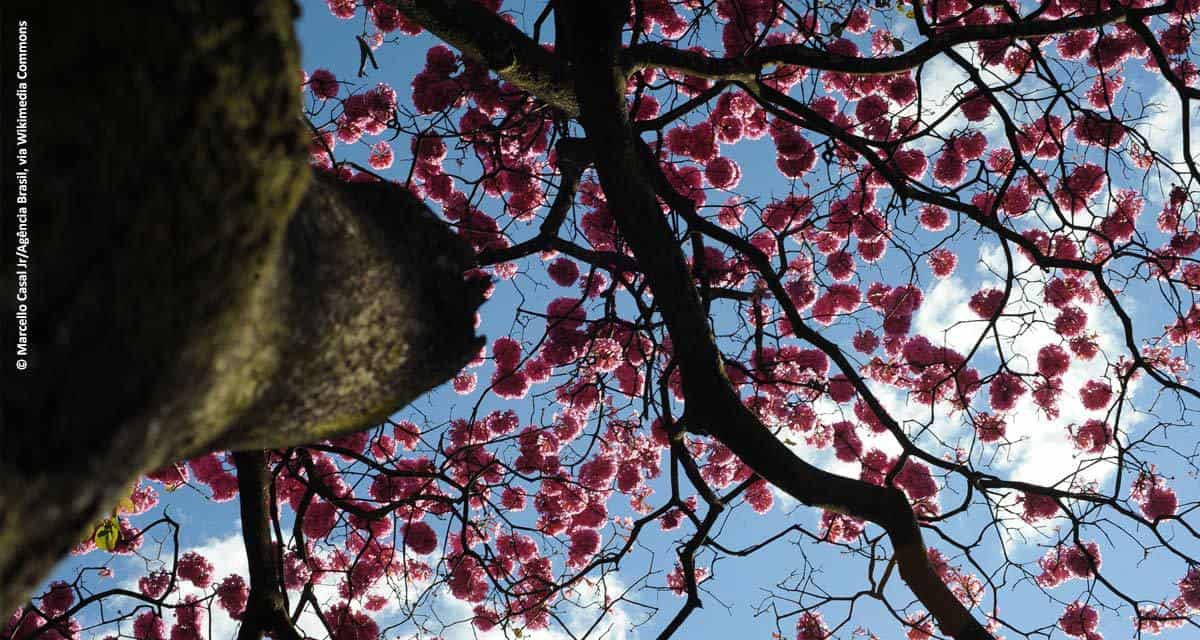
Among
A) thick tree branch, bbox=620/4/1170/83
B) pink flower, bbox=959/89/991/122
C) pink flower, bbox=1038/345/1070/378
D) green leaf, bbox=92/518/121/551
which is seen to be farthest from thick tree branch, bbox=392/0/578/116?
pink flower, bbox=1038/345/1070/378

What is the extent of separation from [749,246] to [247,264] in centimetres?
327

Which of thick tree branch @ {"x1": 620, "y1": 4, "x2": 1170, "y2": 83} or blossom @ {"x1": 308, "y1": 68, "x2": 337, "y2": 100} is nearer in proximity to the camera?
thick tree branch @ {"x1": 620, "y1": 4, "x2": 1170, "y2": 83}

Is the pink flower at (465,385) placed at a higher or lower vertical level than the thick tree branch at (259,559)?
higher

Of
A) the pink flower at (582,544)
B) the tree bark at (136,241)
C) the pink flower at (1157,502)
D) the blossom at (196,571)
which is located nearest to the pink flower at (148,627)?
the blossom at (196,571)

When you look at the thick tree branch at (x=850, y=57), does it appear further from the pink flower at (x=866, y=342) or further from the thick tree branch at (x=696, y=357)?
the pink flower at (x=866, y=342)

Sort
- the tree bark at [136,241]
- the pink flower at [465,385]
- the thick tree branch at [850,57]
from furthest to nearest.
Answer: the pink flower at [465,385]
the thick tree branch at [850,57]
the tree bark at [136,241]

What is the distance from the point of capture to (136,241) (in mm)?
789

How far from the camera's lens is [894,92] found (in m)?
5.77

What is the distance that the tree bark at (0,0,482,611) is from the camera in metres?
0.77

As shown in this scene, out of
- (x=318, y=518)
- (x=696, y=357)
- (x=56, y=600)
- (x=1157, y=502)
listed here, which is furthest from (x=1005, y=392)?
(x=56, y=600)

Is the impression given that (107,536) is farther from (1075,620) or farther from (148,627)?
(1075,620)

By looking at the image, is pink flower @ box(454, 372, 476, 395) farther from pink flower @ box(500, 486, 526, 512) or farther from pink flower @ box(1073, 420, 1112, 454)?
pink flower @ box(1073, 420, 1112, 454)

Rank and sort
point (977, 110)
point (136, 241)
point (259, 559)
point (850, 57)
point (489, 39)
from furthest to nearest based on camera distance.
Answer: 1. point (977, 110)
2. point (259, 559)
3. point (850, 57)
4. point (489, 39)
5. point (136, 241)

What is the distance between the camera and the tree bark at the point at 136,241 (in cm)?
77
